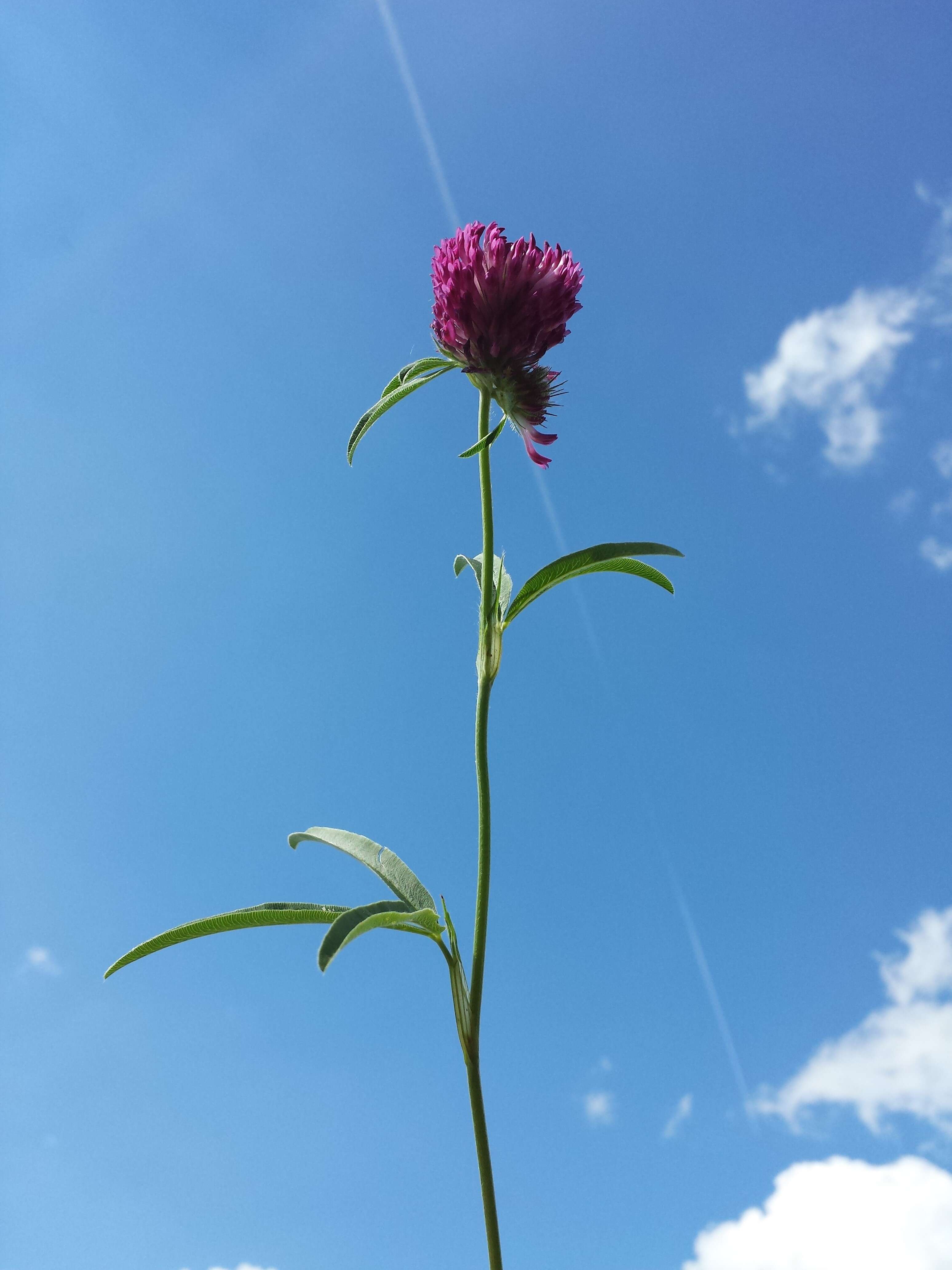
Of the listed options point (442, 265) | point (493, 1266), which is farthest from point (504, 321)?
point (493, 1266)

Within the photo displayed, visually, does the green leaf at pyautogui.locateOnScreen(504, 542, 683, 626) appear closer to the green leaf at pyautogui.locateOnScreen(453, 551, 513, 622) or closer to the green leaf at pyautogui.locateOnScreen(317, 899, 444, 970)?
the green leaf at pyautogui.locateOnScreen(453, 551, 513, 622)

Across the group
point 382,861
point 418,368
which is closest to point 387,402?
point 418,368

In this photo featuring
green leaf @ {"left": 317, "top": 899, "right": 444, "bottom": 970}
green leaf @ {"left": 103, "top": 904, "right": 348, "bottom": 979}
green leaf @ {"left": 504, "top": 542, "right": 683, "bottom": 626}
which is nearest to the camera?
green leaf @ {"left": 317, "top": 899, "right": 444, "bottom": 970}

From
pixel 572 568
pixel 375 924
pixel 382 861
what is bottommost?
pixel 375 924

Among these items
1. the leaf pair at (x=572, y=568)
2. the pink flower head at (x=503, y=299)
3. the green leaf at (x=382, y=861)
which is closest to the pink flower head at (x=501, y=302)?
the pink flower head at (x=503, y=299)

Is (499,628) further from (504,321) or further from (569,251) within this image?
(569,251)

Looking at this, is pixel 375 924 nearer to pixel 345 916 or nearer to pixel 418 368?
pixel 345 916

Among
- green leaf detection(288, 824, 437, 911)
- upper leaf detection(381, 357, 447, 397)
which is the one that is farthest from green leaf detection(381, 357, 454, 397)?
green leaf detection(288, 824, 437, 911)
